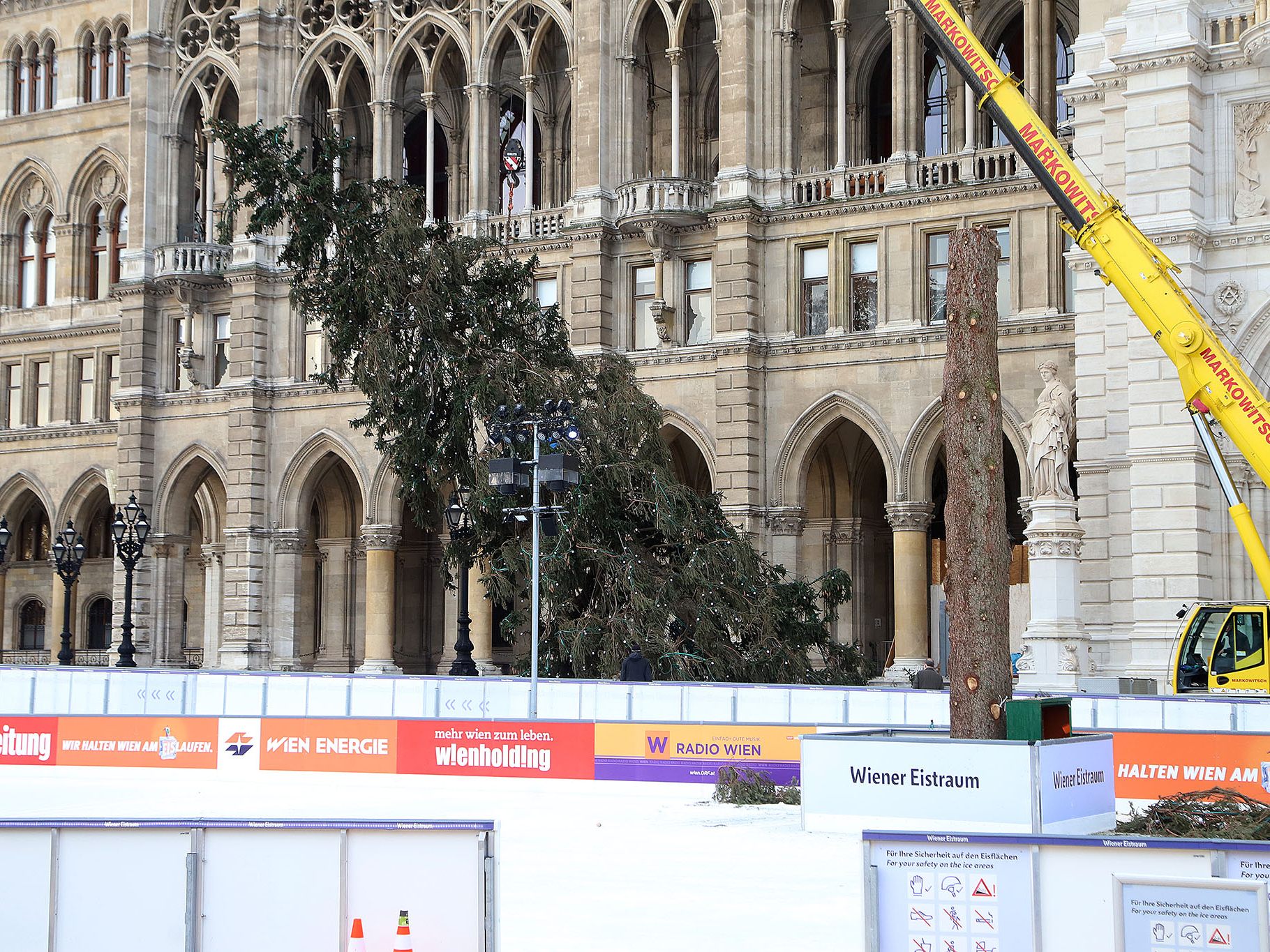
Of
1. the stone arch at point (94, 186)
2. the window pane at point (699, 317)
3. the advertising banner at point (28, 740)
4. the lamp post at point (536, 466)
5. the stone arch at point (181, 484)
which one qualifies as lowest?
the advertising banner at point (28, 740)

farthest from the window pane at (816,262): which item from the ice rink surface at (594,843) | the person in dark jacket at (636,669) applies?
the ice rink surface at (594,843)

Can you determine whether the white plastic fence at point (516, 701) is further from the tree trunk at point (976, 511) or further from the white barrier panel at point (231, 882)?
the white barrier panel at point (231, 882)

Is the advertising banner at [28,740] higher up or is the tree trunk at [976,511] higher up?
the tree trunk at [976,511]

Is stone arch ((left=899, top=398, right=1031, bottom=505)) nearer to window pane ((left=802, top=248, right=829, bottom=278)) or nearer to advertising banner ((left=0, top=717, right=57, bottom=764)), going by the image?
window pane ((left=802, top=248, right=829, bottom=278))

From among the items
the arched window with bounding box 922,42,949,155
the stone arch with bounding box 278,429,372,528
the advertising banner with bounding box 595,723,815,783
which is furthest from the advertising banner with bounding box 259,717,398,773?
the arched window with bounding box 922,42,949,155

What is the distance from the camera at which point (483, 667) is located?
41.3 metres

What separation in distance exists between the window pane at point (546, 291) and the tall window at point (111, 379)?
1632cm

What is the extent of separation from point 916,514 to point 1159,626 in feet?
33.4

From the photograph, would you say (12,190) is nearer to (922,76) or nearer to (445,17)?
(445,17)

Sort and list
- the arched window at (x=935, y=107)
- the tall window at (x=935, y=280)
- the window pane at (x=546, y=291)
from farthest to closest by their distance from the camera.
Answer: the window pane at (x=546, y=291), the arched window at (x=935, y=107), the tall window at (x=935, y=280)

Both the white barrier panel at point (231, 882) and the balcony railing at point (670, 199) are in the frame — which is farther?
the balcony railing at point (670, 199)

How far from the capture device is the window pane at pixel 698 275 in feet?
128

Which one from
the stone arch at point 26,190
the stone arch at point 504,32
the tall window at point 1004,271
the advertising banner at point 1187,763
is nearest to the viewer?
the advertising banner at point 1187,763

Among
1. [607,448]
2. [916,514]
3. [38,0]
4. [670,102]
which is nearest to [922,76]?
[670,102]
